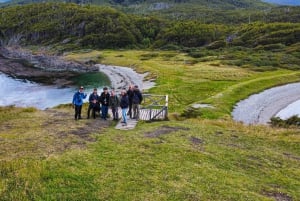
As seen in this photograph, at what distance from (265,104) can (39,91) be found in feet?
185

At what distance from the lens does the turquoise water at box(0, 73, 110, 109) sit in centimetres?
8221

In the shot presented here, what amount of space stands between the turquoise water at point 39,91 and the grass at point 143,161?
4238 centimetres

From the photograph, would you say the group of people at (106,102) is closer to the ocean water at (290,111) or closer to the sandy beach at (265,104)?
the sandy beach at (265,104)

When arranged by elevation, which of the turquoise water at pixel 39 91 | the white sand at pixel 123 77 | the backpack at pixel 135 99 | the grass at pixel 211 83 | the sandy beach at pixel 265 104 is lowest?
the turquoise water at pixel 39 91

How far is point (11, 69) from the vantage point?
141375mm

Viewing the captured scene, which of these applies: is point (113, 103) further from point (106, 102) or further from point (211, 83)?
point (211, 83)

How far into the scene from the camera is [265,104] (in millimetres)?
69938

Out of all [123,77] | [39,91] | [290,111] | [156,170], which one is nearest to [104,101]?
[156,170]

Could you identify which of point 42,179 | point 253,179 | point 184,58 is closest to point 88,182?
point 42,179

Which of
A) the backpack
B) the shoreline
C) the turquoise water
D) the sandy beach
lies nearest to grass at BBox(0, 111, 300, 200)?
the backpack

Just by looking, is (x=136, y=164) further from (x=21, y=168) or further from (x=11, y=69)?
(x=11, y=69)

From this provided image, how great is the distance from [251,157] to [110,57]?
5456 inches

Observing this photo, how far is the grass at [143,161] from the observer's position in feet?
62.6

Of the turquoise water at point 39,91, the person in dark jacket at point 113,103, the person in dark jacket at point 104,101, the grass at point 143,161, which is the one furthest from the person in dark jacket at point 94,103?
the turquoise water at point 39,91
